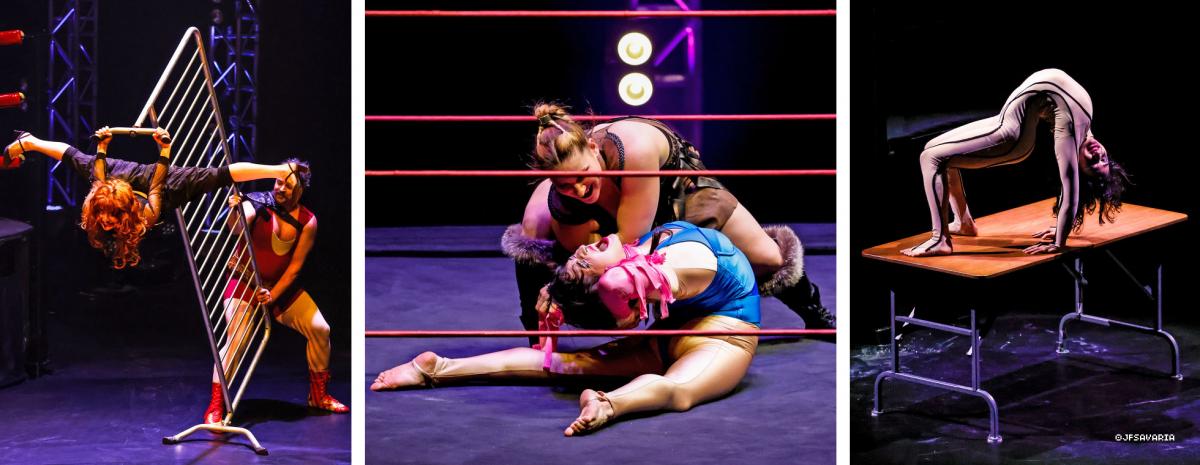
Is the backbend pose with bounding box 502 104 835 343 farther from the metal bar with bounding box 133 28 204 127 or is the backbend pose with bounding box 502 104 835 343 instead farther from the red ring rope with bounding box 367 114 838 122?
the metal bar with bounding box 133 28 204 127

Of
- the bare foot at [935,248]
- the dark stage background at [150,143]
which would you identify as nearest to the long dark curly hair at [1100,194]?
the bare foot at [935,248]

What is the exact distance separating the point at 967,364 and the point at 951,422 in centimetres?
59

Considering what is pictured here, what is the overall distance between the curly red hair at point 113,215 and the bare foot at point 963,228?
2.65m

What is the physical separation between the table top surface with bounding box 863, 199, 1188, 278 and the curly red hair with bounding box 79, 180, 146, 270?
235cm

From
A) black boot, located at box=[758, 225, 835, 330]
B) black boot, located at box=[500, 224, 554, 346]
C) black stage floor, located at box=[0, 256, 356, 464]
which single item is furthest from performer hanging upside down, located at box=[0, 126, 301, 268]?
black boot, located at box=[758, 225, 835, 330]

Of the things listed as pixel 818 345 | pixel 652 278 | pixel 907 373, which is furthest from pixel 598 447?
pixel 907 373

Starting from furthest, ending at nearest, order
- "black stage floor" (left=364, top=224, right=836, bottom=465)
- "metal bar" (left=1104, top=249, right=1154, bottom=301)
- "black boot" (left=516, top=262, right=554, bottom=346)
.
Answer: "metal bar" (left=1104, top=249, right=1154, bottom=301)
"black boot" (left=516, top=262, right=554, bottom=346)
"black stage floor" (left=364, top=224, right=836, bottom=465)

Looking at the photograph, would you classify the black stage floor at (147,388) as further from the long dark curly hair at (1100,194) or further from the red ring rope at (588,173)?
the long dark curly hair at (1100,194)

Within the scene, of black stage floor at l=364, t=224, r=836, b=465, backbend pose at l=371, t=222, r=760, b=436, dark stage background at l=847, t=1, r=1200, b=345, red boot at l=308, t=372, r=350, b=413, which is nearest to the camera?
black stage floor at l=364, t=224, r=836, b=465

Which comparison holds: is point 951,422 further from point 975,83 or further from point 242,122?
point 242,122

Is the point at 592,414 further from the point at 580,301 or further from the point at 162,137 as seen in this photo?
the point at 162,137

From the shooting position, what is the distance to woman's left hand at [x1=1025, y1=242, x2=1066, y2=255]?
460cm

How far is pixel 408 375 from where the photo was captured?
177 inches

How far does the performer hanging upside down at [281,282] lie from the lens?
14.9 feet
